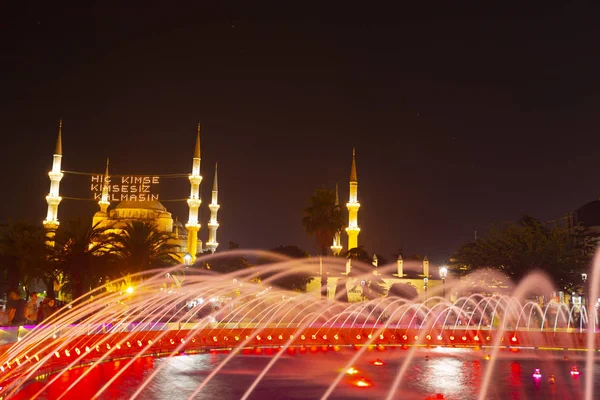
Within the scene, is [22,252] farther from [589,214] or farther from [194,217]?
[589,214]

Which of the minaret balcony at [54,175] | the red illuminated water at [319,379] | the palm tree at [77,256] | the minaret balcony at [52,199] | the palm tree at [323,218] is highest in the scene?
the minaret balcony at [54,175]

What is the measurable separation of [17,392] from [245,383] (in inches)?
207

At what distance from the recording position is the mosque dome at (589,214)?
70.4 m

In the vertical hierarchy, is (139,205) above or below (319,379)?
above

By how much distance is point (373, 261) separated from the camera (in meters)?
69.1

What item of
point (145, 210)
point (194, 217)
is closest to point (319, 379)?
point (194, 217)

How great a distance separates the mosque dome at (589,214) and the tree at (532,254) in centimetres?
3318

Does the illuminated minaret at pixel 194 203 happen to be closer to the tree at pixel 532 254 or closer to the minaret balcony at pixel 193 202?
the minaret balcony at pixel 193 202

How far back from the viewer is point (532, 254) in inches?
1478

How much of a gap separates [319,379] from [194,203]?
6656cm

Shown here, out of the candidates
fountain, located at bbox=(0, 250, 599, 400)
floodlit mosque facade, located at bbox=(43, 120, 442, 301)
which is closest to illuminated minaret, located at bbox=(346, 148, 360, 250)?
floodlit mosque facade, located at bbox=(43, 120, 442, 301)

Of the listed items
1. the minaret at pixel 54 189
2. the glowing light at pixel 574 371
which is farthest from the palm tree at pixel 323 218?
the minaret at pixel 54 189

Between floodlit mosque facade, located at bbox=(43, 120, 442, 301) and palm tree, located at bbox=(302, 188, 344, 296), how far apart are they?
717cm

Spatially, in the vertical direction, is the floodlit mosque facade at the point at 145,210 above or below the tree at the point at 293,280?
above
